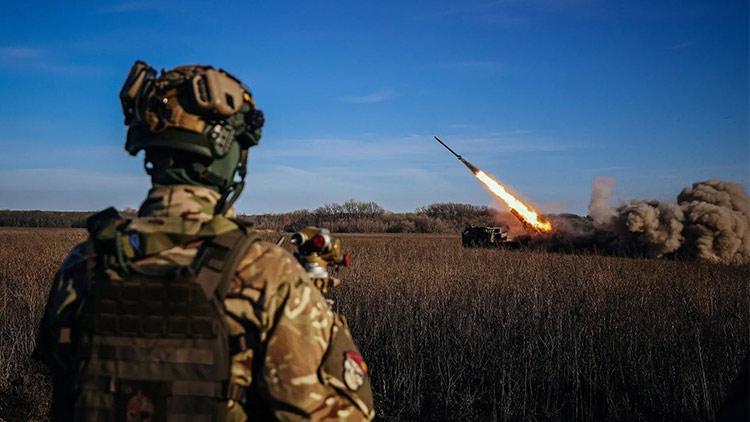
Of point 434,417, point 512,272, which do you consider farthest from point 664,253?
point 434,417

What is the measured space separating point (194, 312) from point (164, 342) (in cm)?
18

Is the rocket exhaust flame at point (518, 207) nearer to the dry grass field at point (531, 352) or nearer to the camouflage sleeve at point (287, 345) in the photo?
the dry grass field at point (531, 352)

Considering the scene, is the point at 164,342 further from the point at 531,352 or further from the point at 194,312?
the point at 531,352

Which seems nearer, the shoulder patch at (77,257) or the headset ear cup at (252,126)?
the shoulder patch at (77,257)

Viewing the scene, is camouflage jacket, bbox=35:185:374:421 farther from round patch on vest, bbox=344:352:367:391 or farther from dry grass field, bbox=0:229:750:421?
dry grass field, bbox=0:229:750:421

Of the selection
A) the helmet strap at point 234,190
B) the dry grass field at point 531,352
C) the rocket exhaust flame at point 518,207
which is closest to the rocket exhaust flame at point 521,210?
the rocket exhaust flame at point 518,207

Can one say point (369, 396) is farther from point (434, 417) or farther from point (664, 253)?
point (664, 253)

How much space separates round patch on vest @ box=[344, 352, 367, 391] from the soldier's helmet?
76 centimetres

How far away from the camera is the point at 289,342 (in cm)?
227

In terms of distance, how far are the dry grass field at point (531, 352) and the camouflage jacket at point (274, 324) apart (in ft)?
14.2

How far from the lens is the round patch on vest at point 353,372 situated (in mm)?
2357

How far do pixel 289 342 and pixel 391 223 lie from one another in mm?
55140

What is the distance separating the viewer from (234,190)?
2.66 m

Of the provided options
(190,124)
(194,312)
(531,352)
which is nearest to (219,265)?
(194,312)
